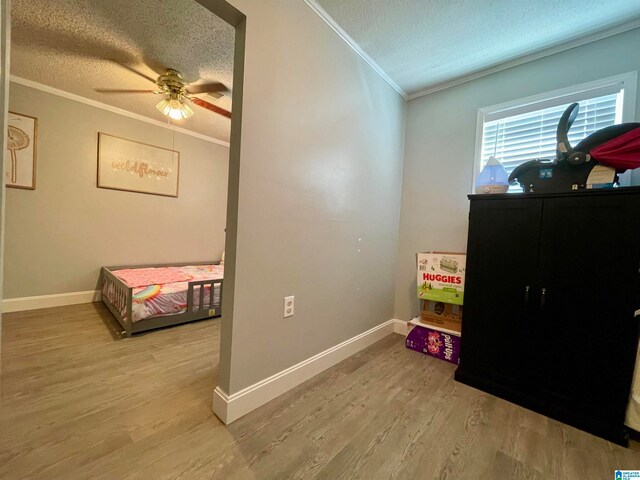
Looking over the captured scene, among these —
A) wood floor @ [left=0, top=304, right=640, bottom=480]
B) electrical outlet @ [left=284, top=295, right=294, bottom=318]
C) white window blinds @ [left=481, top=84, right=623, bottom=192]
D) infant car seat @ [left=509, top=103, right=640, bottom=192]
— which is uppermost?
Result: white window blinds @ [left=481, top=84, right=623, bottom=192]

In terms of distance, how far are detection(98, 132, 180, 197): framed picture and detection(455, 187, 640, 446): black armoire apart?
409 cm

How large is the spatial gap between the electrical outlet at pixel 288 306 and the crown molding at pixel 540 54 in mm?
2515

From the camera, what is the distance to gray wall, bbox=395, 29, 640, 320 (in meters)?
1.92

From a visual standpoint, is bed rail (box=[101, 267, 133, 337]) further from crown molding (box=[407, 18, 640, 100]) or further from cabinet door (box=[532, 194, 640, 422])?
crown molding (box=[407, 18, 640, 100])

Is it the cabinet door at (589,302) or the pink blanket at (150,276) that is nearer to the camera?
A: the cabinet door at (589,302)

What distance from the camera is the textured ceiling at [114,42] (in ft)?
5.91

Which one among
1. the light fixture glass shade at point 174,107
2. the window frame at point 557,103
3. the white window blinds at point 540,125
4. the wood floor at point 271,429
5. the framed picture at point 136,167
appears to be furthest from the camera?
the framed picture at point 136,167

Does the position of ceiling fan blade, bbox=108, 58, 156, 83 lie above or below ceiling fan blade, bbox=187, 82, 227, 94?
above

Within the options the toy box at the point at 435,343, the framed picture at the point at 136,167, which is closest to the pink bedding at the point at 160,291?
the framed picture at the point at 136,167

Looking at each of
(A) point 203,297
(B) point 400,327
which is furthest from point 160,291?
(B) point 400,327

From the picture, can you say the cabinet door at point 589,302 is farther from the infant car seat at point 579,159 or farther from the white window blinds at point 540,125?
the white window blinds at point 540,125

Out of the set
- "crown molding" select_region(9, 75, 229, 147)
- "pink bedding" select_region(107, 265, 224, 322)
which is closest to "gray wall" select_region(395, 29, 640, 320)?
"pink bedding" select_region(107, 265, 224, 322)

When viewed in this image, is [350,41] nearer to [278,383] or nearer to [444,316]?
[444,316]

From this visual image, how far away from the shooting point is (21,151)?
2865mm
